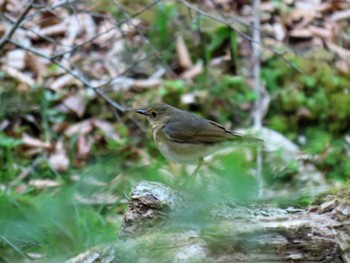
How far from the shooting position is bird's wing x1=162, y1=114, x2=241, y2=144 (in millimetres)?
4414

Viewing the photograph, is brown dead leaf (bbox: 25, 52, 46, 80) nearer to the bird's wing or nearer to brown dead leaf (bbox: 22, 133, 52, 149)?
Answer: brown dead leaf (bbox: 22, 133, 52, 149)

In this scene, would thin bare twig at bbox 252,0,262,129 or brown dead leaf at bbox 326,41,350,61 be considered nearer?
thin bare twig at bbox 252,0,262,129

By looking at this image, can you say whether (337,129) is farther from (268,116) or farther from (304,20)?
(304,20)

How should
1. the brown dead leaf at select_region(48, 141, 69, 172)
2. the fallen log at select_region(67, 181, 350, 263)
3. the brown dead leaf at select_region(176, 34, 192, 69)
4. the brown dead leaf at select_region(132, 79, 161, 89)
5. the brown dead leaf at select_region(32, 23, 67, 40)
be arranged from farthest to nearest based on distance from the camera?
the brown dead leaf at select_region(32, 23, 67, 40)
the brown dead leaf at select_region(176, 34, 192, 69)
the brown dead leaf at select_region(132, 79, 161, 89)
the brown dead leaf at select_region(48, 141, 69, 172)
the fallen log at select_region(67, 181, 350, 263)

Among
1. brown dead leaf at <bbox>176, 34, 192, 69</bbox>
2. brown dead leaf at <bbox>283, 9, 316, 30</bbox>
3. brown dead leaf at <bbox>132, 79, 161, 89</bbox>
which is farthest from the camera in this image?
brown dead leaf at <bbox>283, 9, 316, 30</bbox>

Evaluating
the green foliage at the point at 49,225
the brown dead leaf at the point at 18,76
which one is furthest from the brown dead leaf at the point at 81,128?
the green foliage at the point at 49,225

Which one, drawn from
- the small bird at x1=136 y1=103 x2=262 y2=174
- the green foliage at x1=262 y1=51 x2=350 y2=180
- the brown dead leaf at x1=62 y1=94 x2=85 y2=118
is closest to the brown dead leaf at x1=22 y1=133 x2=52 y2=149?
the brown dead leaf at x1=62 y1=94 x2=85 y2=118

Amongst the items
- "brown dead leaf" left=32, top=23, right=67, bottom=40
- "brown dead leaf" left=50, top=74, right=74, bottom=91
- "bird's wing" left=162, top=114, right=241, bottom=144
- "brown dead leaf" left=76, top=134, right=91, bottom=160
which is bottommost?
"brown dead leaf" left=76, top=134, right=91, bottom=160

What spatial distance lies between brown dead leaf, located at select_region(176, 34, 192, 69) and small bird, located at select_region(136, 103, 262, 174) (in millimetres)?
3269

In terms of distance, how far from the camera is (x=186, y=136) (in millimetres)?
4566

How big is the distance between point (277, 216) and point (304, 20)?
19.5 ft

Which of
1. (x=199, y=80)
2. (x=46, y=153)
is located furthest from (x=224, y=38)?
(x=46, y=153)

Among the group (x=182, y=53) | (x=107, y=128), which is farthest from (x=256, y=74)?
(x=107, y=128)

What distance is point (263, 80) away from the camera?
7.79 m
